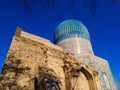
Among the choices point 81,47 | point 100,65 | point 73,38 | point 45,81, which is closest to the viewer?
point 45,81

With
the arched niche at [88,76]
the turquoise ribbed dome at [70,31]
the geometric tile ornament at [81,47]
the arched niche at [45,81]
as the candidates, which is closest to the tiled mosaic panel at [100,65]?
the geometric tile ornament at [81,47]

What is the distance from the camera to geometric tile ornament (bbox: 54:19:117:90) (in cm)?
1177

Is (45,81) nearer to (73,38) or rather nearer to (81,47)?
(81,47)

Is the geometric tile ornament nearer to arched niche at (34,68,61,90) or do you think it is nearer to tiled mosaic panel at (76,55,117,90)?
tiled mosaic panel at (76,55,117,90)

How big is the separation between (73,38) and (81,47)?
1349 mm

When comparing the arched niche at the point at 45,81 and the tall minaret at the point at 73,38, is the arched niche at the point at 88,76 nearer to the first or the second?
the arched niche at the point at 45,81

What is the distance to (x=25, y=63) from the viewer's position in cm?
594

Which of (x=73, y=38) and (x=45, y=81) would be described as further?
(x=73, y=38)

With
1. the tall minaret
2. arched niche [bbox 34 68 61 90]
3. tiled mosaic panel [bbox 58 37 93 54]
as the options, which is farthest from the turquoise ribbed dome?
arched niche [bbox 34 68 61 90]

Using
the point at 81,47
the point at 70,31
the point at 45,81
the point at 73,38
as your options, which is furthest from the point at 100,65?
the point at 45,81

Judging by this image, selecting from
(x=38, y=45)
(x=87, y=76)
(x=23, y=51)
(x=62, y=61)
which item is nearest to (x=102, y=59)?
(x=87, y=76)

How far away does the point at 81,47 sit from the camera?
13008 mm

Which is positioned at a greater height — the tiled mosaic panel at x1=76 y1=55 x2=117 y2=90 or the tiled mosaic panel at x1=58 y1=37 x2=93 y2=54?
the tiled mosaic panel at x1=58 y1=37 x2=93 y2=54

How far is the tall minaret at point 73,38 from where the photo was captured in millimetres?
12944
